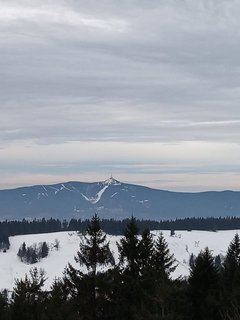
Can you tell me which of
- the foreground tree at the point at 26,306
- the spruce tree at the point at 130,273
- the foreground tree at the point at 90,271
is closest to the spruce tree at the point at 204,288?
the spruce tree at the point at 130,273

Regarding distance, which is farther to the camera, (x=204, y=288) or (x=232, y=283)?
(x=232, y=283)

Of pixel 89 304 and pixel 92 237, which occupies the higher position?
pixel 92 237

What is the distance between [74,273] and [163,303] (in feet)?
25.0

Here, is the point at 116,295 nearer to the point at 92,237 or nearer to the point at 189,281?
the point at 92,237

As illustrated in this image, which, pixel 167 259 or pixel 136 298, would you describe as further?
pixel 167 259

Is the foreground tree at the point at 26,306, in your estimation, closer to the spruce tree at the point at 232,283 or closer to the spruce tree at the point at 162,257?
the spruce tree at the point at 232,283

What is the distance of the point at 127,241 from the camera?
31.4 meters

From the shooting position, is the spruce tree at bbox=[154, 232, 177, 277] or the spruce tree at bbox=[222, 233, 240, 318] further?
the spruce tree at bbox=[154, 232, 177, 277]

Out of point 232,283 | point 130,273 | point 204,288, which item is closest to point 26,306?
point 130,273

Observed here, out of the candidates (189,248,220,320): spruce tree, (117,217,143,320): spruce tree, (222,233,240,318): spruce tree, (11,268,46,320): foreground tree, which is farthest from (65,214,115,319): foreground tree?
(189,248,220,320): spruce tree

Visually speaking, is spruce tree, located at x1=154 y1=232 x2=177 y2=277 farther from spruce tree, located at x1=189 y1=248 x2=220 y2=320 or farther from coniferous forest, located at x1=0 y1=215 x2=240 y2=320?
coniferous forest, located at x1=0 y1=215 x2=240 y2=320

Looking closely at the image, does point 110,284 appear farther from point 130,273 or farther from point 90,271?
point 130,273

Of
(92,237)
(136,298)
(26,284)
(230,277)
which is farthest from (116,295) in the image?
(230,277)

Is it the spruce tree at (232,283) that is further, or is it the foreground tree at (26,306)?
the spruce tree at (232,283)
